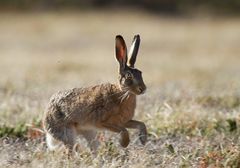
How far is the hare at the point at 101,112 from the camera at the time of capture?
275 inches

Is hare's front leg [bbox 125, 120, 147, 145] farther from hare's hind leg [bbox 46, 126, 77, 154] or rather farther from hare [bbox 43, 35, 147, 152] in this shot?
hare's hind leg [bbox 46, 126, 77, 154]

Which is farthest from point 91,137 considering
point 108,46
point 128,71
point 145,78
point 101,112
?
point 108,46

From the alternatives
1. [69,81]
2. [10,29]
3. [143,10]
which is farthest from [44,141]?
[143,10]

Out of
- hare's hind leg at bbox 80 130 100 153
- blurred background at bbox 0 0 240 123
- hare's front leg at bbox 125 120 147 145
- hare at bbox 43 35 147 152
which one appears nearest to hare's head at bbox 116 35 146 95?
hare at bbox 43 35 147 152

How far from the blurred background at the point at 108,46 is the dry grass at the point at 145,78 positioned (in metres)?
0.03

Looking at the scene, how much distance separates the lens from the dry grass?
22.4 feet

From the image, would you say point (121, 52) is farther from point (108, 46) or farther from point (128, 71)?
point (108, 46)

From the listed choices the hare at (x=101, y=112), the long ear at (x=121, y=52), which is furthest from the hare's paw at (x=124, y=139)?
the long ear at (x=121, y=52)

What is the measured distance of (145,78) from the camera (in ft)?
48.9

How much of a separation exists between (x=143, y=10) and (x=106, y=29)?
6.10 meters

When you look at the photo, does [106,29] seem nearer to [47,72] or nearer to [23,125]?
[47,72]

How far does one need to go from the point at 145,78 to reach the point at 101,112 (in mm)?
7889

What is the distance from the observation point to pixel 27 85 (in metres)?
12.4

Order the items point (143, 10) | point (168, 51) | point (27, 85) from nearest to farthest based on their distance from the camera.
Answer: point (27, 85), point (168, 51), point (143, 10)
